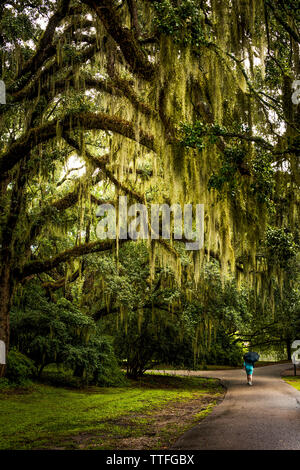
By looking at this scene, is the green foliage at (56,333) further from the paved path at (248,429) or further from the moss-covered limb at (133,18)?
the moss-covered limb at (133,18)

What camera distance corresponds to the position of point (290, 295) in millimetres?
14414

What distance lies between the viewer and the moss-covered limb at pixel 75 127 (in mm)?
7402

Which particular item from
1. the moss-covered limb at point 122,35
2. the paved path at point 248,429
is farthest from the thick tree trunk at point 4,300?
the moss-covered limb at point 122,35

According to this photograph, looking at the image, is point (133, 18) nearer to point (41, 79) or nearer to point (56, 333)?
point (41, 79)

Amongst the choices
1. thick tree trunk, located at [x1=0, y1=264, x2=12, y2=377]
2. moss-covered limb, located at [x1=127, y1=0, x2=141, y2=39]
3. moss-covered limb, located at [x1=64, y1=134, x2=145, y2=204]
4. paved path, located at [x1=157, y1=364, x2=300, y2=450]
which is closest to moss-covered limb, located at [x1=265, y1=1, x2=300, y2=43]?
moss-covered limb, located at [x1=127, y1=0, x2=141, y2=39]

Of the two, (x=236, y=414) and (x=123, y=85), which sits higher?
(x=123, y=85)

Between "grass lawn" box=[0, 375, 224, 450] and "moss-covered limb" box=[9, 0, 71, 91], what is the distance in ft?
23.4

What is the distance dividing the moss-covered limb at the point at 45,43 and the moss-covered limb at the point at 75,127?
1.75m

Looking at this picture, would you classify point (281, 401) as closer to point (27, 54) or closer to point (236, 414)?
point (236, 414)

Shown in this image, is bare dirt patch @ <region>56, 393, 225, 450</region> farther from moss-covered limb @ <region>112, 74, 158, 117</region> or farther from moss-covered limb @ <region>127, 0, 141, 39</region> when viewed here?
moss-covered limb @ <region>127, 0, 141, 39</region>

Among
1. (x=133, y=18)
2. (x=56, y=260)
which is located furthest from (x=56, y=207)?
(x=133, y=18)

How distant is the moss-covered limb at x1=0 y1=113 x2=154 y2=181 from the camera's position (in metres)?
7.40
